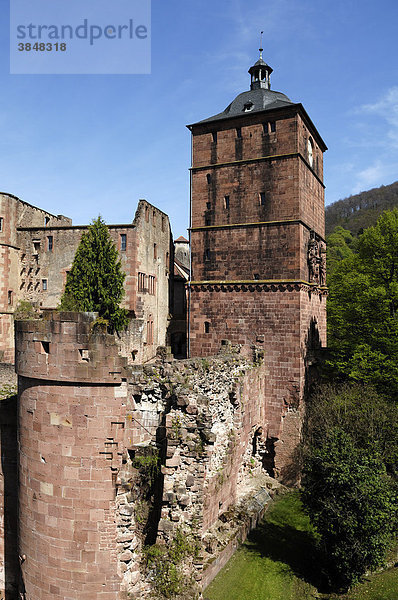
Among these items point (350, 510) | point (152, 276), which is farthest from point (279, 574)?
point (152, 276)

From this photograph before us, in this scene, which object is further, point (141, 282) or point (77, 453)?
point (141, 282)

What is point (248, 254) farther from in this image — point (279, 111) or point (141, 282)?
point (141, 282)

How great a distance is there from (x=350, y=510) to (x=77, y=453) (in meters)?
7.36

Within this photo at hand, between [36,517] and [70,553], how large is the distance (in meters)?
1.29

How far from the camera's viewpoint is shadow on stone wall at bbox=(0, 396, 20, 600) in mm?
13631

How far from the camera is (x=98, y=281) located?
26672mm

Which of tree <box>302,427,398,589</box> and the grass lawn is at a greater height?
tree <box>302,427,398,589</box>

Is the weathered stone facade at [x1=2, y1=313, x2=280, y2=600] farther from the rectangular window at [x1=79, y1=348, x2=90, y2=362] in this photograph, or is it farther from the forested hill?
the forested hill

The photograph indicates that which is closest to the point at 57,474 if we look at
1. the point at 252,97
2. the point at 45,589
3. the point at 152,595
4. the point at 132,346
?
the point at 45,589

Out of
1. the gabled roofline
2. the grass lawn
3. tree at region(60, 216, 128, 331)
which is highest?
the gabled roofline

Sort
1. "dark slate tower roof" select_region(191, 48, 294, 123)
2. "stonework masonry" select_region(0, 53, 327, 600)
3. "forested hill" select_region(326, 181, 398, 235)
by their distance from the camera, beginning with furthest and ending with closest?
"forested hill" select_region(326, 181, 398, 235)
"dark slate tower roof" select_region(191, 48, 294, 123)
"stonework masonry" select_region(0, 53, 327, 600)

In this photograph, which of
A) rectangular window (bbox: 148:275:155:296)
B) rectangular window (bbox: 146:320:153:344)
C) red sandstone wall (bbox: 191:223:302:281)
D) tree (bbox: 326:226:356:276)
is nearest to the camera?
red sandstone wall (bbox: 191:223:302:281)

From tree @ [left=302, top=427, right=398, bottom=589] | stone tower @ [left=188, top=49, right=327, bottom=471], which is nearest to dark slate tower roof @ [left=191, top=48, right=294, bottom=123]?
stone tower @ [left=188, top=49, right=327, bottom=471]

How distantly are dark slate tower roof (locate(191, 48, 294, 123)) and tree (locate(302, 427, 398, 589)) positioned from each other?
16.5 m
